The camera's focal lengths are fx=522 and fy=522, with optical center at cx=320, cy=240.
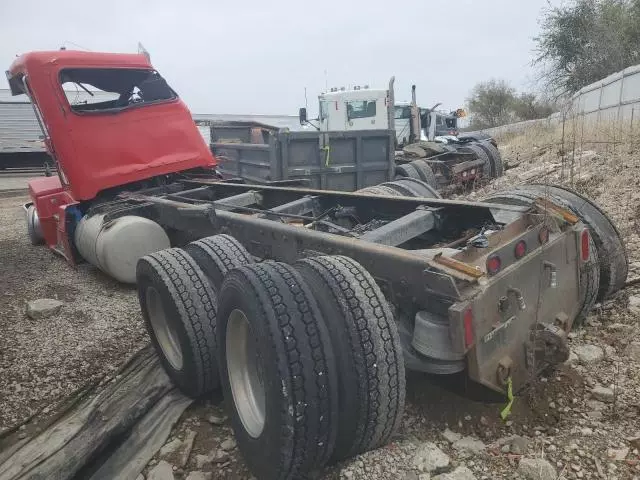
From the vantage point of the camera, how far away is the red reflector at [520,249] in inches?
100

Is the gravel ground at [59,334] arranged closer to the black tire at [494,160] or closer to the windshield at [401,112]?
A: the black tire at [494,160]

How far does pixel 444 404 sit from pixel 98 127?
5.05 meters

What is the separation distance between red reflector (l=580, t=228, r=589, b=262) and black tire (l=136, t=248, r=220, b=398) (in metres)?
2.15

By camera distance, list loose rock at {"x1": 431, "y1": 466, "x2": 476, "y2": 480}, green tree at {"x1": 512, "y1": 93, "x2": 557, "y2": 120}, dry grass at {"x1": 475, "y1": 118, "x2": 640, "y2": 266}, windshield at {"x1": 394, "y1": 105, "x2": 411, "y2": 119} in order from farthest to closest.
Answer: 1. green tree at {"x1": 512, "y1": 93, "x2": 557, "y2": 120}
2. windshield at {"x1": 394, "y1": 105, "x2": 411, "y2": 119}
3. dry grass at {"x1": 475, "y1": 118, "x2": 640, "y2": 266}
4. loose rock at {"x1": 431, "y1": 466, "x2": 476, "y2": 480}

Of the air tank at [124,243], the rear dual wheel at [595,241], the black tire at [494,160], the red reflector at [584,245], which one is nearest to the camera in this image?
the red reflector at [584,245]

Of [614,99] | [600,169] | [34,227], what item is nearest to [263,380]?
[34,227]

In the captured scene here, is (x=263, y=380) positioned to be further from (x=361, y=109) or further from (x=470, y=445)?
(x=361, y=109)

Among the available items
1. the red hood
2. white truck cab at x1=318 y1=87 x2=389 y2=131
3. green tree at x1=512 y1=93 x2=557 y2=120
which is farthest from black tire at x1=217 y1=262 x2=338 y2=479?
green tree at x1=512 y1=93 x2=557 y2=120

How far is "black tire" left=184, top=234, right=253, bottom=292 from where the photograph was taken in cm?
317

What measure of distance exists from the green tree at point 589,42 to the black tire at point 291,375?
1729 centimetres

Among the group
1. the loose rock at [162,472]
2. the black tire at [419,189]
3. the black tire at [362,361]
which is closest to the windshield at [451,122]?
the black tire at [419,189]

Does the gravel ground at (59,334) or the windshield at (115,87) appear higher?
the windshield at (115,87)

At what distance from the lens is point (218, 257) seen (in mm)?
3213

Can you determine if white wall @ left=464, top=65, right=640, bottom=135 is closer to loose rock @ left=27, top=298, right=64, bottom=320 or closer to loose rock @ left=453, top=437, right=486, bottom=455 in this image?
loose rock @ left=453, top=437, right=486, bottom=455
